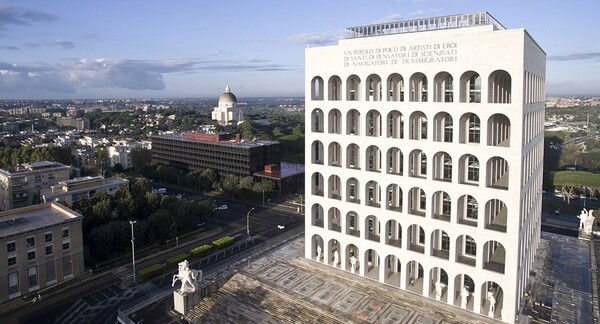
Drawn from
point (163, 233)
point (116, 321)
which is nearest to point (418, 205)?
point (116, 321)

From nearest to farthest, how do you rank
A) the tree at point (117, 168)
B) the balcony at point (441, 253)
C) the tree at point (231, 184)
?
the balcony at point (441, 253)
the tree at point (231, 184)
the tree at point (117, 168)

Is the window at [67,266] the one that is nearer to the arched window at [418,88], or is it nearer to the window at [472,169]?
the arched window at [418,88]

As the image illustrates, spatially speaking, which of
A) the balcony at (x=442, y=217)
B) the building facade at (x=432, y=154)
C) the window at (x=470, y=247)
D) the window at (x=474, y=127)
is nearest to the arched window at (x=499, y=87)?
the building facade at (x=432, y=154)

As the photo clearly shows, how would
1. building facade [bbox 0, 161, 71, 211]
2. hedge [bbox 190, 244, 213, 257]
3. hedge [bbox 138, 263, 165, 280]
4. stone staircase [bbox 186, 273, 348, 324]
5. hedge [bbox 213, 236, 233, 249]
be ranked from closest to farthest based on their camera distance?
1. stone staircase [bbox 186, 273, 348, 324]
2. hedge [bbox 138, 263, 165, 280]
3. hedge [bbox 190, 244, 213, 257]
4. hedge [bbox 213, 236, 233, 249]
5. building facade [bbox 0, 161, 71, 211]

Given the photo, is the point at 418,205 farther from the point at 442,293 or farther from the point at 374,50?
the point at 374,50

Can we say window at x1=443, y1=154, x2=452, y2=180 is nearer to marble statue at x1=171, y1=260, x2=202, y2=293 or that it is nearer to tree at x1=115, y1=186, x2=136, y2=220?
marble statue at x1=171, y1=260, x2=202, y2=293

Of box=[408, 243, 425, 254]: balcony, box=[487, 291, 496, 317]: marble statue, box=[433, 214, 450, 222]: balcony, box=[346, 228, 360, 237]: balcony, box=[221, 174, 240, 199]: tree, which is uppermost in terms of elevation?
box=[433, 214, 450, 222]: balcony

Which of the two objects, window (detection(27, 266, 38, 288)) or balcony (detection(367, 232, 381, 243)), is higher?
balcony (detection(367, 232, 381, 243))

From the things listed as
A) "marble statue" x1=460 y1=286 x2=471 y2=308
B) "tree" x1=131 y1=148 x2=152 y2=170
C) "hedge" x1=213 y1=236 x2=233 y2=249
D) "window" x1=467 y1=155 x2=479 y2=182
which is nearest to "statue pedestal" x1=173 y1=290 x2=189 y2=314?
"hedge" x1=213 y1=236 x2=233 y2=249
